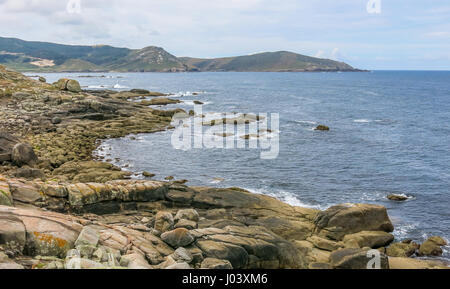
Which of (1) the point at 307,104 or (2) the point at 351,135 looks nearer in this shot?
(2) the point at 351,135

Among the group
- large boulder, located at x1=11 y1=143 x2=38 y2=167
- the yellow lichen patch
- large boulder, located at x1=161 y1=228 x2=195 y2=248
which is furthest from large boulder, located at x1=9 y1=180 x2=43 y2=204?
large boulder, located at x1=11 y1=143 x2=38 y2=167

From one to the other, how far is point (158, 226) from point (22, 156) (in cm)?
2360

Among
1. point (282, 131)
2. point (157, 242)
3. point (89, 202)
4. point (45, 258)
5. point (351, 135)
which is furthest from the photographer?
point (282, 131)

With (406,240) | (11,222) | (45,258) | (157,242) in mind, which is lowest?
(406,240)

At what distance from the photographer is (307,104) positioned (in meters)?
110

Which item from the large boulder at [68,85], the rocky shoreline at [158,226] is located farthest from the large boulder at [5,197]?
the large boulder at [68,85]

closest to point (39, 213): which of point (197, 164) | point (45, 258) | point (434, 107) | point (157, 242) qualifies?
point (45, 258)

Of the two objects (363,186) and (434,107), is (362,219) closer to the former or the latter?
(363,186)

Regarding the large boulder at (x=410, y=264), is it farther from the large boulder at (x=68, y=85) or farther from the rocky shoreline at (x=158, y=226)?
the large boulder at (x=68, y=85)

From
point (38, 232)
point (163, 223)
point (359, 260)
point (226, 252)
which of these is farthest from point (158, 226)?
point (359, 260)

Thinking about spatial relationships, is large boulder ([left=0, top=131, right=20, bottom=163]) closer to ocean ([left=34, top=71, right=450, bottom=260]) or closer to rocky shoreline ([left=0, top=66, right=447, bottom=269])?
rocky shoreline ([left=0, top=66, right=447, bottom=269])

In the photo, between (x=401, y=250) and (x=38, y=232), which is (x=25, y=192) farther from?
(x=401, y=250)

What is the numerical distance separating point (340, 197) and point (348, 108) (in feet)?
236

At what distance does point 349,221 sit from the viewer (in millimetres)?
25484
